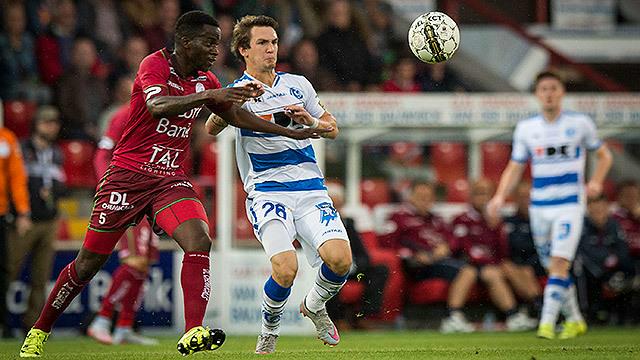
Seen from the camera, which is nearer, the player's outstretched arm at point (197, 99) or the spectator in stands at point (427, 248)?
the player's outstretched arm at point (197, 99)

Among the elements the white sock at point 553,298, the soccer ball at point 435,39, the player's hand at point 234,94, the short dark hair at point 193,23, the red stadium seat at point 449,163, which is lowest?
the white sock at point 553,298

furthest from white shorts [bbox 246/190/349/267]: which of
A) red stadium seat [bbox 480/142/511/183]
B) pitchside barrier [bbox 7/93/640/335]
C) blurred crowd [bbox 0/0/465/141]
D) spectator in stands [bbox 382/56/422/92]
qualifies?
spectator in stands [bbox 382/56/422/92]

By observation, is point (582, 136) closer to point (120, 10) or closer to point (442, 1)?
point (442, 1)

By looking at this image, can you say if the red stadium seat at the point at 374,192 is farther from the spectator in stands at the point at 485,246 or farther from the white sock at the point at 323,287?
the white sock at the point at 323,287

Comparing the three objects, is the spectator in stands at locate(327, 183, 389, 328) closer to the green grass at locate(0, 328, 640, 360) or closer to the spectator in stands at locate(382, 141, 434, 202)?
the green grass at locate(0, 328, 640, 360)

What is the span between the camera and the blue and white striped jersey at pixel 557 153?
38.9 ft

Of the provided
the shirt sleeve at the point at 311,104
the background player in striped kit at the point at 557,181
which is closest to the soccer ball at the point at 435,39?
the shirt sleeve at the point at 311,104

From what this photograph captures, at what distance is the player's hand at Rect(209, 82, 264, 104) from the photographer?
24.7 ft

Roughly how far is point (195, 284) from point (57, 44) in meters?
8.99

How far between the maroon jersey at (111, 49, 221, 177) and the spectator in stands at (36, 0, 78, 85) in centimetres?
777

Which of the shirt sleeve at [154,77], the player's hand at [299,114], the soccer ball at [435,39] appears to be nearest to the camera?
the shirt sleeve at [154,77]

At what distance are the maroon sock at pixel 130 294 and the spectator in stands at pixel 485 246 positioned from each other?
15.0 feet

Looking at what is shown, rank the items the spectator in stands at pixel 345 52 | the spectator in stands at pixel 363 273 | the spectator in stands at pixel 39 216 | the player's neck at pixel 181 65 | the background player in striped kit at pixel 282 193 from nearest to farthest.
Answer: the player's neck at pixel 181 65, the background player in striped kit at pixel 282 193, the spectator in stands at pixel 39 216, the spectator in stands at pixel 363 273, the spectator in stands at pixel 345 52

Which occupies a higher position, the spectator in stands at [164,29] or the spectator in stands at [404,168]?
the spectator in stands at [164,29]
